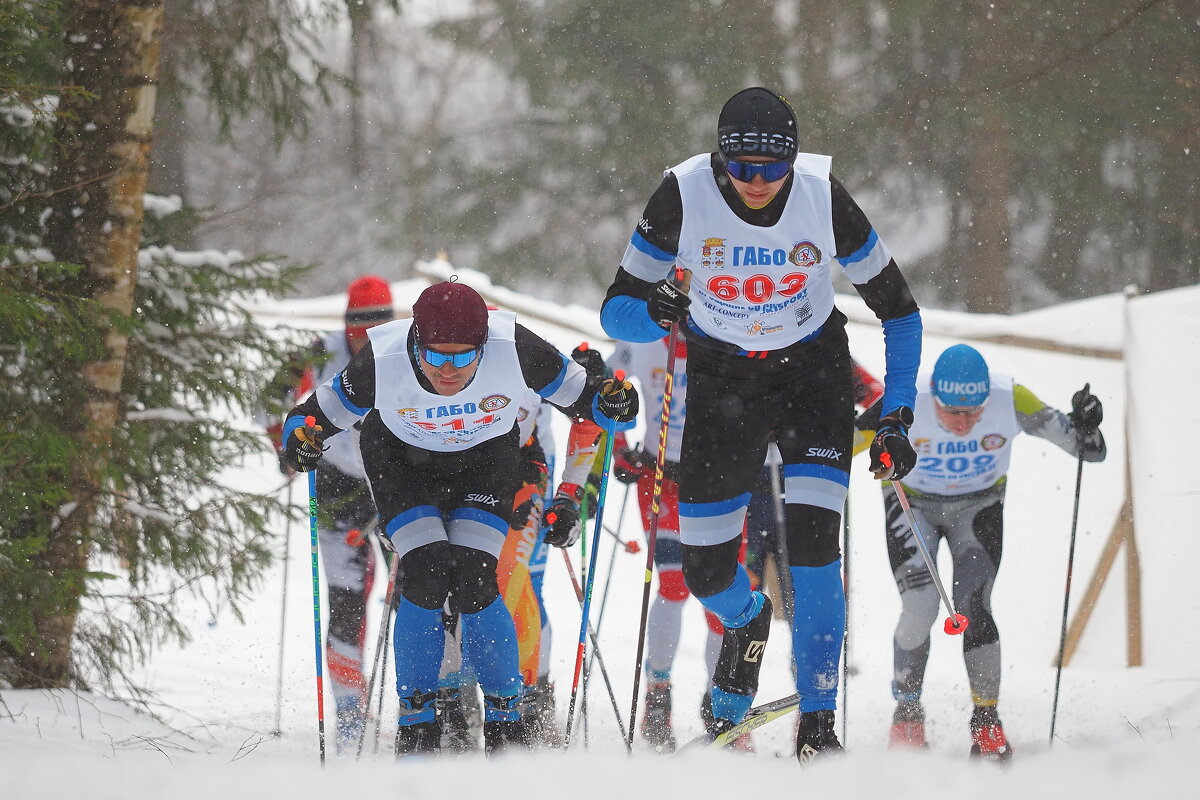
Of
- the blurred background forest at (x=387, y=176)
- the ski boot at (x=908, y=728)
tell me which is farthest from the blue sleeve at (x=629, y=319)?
the ski boot at (x=908, y=728)

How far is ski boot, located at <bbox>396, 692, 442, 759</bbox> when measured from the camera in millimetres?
3949

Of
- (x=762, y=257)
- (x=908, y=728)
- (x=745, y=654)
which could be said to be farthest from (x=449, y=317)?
(x=908, y=728)

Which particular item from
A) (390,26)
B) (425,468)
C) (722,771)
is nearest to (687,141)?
(390,26)

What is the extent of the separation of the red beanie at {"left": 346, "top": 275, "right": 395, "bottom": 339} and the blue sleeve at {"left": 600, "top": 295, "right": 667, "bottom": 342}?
232 centimetres

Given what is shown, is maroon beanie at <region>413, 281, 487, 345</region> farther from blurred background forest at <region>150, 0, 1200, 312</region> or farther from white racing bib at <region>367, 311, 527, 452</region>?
blurred background forest at <region>150, 0, 1200, 312</region>

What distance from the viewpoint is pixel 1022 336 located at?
8.66 meters

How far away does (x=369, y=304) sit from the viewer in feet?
20.0

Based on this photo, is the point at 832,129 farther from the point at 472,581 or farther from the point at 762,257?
the point at 472,581

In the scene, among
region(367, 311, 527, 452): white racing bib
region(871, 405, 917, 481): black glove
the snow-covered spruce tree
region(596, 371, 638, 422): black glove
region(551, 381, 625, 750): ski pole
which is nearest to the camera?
region(871, 405, 917, 481): black glove

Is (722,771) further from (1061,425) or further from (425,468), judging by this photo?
(1061,425)

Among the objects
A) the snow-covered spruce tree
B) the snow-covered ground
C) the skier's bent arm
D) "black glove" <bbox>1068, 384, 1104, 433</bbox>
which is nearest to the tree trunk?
the snow-covered spruce tree

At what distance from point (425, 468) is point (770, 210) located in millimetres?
1575

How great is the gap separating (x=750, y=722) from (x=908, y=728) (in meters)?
1.57

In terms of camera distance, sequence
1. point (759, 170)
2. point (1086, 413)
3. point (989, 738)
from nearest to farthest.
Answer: point (759, 170)
point (989, 738)
point (1086, 413)
